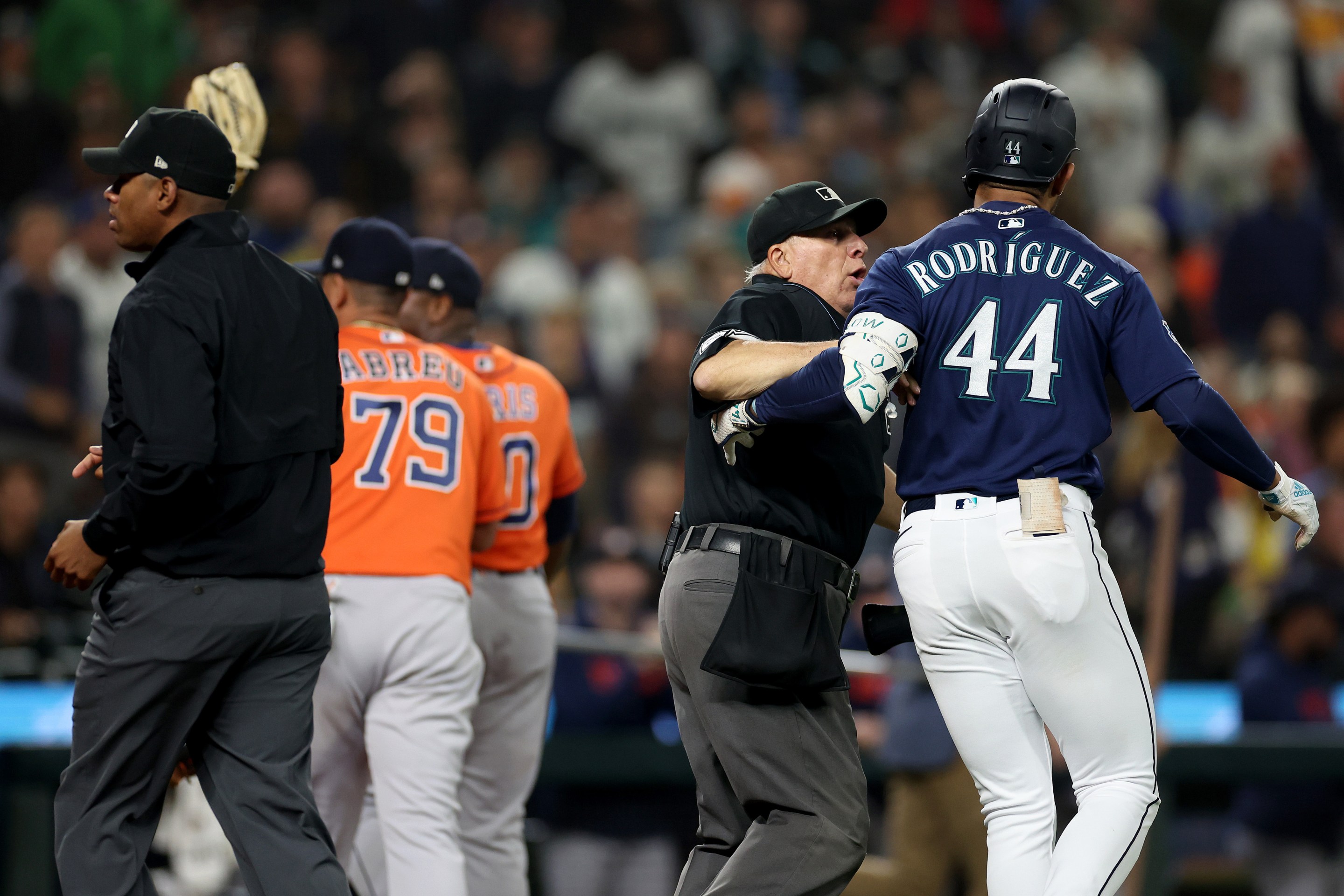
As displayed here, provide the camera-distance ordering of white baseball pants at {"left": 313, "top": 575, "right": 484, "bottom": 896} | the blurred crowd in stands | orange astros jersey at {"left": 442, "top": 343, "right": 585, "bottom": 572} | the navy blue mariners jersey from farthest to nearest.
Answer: the blurred crowd in stands
orange astros jersey at {"left": 442, "top": 343, "right": 585, "bottom": 572}
white baseball pants at {"left": 313, "top": 575, "right": 484, "bottom": 896}
the navy blue mariners jersey

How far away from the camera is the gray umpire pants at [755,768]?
4.11 metres

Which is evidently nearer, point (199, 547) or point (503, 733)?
point (199, 547)

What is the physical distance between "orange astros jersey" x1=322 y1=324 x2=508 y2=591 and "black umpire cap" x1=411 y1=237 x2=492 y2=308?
55cm

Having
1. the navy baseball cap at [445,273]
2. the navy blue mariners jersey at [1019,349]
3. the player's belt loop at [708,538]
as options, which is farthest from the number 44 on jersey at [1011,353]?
the navy baseball cap at [445,273]

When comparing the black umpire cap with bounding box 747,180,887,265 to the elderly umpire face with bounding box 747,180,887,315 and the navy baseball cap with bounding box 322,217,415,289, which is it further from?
the navy baseball cap with bounding box 322,217,415,289

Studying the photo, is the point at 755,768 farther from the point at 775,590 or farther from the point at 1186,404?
the point at 1186,404

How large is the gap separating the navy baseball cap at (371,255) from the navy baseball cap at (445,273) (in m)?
0.41

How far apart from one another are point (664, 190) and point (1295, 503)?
9079mm

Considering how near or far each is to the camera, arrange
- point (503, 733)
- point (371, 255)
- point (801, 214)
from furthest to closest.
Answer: point (503, 733) → point (371, 255) → point (801, 214)

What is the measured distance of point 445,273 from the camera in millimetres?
5887

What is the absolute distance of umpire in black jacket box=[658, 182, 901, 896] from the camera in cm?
414

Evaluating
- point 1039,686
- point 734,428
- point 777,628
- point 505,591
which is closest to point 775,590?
point 777,628

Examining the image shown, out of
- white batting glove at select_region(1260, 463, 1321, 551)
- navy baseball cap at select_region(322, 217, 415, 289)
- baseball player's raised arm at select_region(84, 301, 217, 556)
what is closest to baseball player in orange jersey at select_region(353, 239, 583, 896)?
navy baseball cap at select_region(322, 217, 415, 289)

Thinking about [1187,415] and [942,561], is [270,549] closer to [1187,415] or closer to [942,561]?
[942,561]
